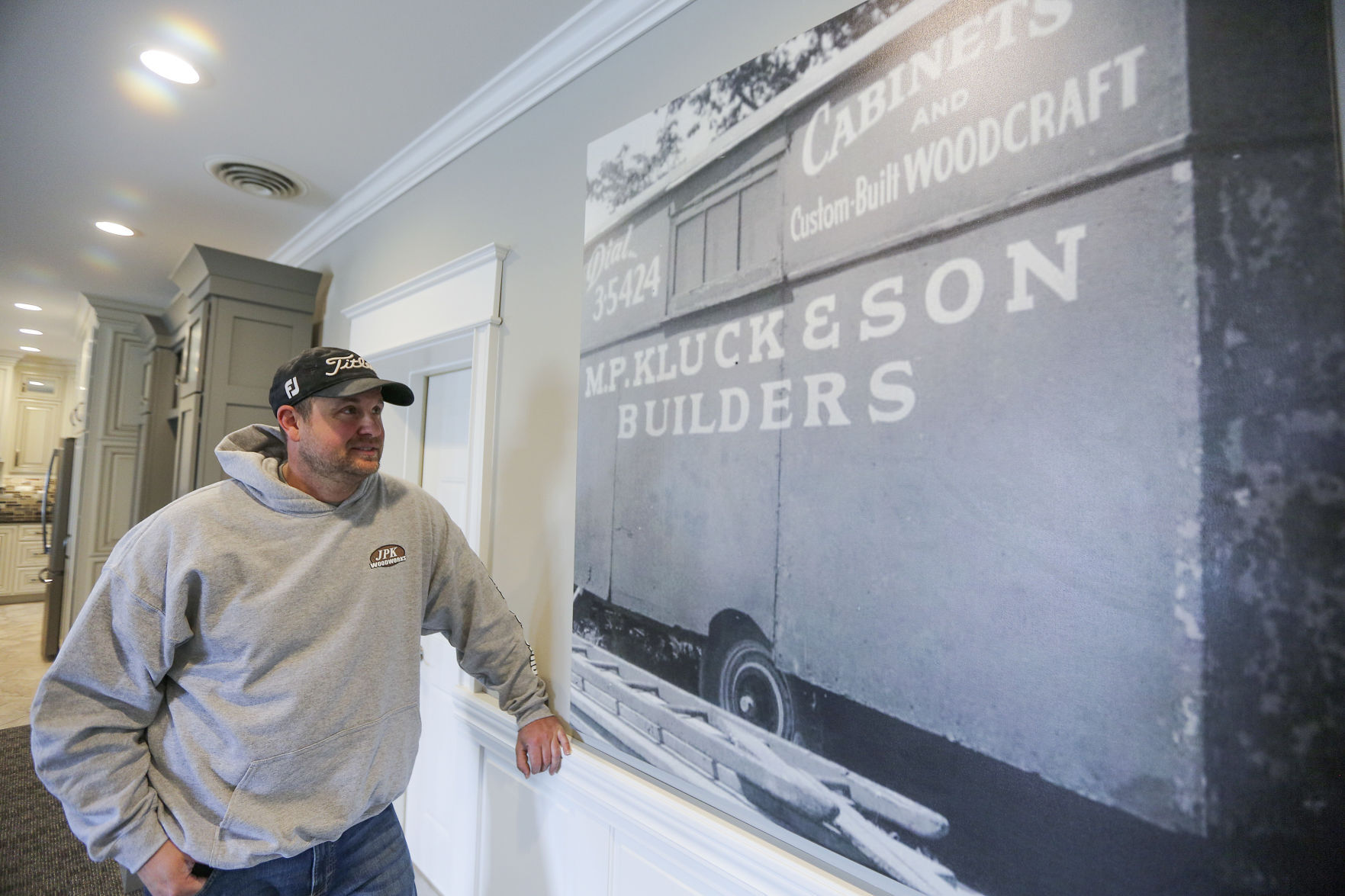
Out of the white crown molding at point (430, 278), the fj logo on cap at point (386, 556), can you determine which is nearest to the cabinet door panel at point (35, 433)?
the white crown molding at point (430, 278)

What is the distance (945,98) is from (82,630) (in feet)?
5.51

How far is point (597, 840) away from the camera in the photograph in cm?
127

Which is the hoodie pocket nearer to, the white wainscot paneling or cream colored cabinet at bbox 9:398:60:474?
the white wainscot paneling

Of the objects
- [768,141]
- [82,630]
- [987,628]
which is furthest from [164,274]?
[987,628]

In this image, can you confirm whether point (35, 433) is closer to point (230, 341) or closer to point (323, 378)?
point (230, 341)

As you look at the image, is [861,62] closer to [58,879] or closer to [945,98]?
[945,98]

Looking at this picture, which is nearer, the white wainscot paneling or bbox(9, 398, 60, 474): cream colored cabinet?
the white wainscot paneling

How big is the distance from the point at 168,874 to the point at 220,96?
2.14 metres

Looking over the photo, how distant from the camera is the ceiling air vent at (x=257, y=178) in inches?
89.4

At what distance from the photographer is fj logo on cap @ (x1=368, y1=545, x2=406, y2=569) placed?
1.23 meters

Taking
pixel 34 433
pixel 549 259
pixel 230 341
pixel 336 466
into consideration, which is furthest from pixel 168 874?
pixel 34 433

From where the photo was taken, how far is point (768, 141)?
1049 mm

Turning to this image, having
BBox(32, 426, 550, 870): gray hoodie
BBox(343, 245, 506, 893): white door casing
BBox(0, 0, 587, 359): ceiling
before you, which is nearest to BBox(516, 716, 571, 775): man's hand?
BBox(32, 426, 550, 870): gray hoodie

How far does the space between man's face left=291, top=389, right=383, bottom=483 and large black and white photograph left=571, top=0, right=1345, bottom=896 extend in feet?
2.16
